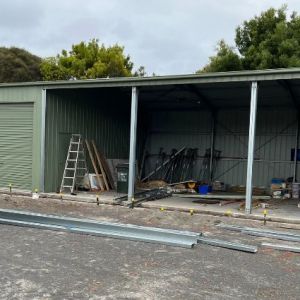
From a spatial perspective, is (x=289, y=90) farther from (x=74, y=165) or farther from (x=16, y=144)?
(x=16, y=144)

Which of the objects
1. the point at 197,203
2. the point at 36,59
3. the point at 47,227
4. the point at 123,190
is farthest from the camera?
the point at 36,59

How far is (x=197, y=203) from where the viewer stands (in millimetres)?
11719

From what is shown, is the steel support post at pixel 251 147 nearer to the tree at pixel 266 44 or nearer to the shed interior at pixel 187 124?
the shed interior at pixel 187 124

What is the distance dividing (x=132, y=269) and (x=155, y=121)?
12133 mm

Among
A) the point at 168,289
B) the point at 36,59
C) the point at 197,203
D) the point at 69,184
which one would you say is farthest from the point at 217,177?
the point at 36,59

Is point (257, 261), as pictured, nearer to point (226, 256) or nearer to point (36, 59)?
point (226, 256)

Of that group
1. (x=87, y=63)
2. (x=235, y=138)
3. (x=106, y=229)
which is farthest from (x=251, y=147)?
(x=87, y=63)

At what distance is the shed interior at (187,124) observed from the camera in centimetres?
1302

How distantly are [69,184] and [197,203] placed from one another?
4.26 meters

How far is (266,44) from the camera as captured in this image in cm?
2372

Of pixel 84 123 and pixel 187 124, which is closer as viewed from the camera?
pixel 84 123

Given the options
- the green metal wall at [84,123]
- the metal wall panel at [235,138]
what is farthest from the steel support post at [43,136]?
the metal wall panel at [235,138]

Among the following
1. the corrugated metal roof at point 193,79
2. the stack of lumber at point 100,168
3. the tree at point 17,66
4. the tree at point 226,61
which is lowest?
the stack of lumber at point 100,168

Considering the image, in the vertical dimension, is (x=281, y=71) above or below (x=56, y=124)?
above
